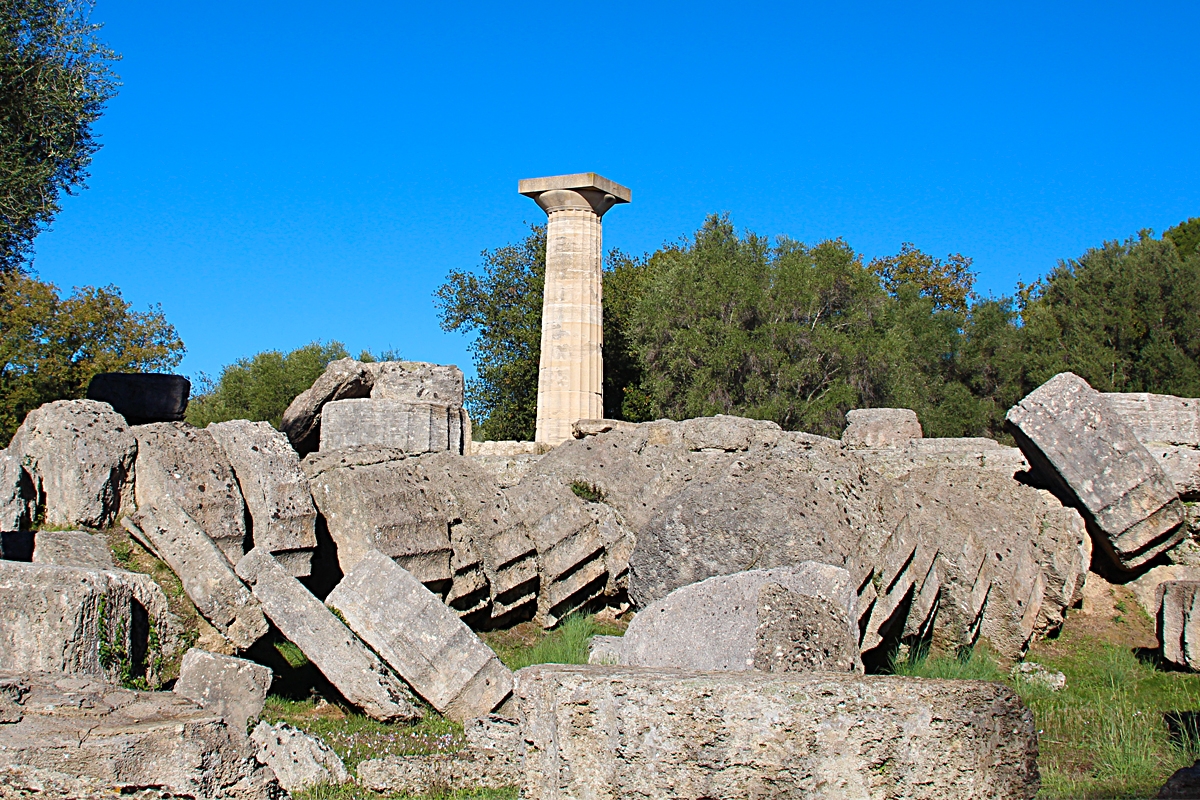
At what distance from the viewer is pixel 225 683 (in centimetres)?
620

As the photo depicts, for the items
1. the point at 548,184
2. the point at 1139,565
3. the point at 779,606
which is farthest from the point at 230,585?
the point at 548,184

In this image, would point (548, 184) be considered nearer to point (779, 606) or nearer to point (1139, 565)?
point (1139, 565)

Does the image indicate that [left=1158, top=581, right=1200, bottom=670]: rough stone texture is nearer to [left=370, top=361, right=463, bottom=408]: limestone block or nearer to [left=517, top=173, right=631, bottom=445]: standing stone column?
[left=370, top=361, right=463, bottom=408]: limestone block

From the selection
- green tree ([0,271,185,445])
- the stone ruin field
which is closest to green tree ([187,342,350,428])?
green tree ([0,271,185,445])

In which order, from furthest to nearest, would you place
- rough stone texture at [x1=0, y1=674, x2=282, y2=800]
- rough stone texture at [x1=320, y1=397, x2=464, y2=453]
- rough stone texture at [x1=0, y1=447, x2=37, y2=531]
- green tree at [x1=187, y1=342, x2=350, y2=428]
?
green tree at [x1=187, y1=342, x2=350, y2=428] < rough stone texture at [x1=320, y1=397, x2=464, y2=453] < rough stone texture at [x1=0, y1=447, x2=37, y2=531] < rough stone texture at [x1=0, y1=674, x2=282, y2=800]

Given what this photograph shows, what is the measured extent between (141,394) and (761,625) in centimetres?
814

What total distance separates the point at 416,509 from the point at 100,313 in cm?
1995

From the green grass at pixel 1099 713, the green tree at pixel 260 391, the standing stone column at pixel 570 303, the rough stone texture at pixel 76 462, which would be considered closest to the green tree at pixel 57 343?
the green tree at pixel 260 391

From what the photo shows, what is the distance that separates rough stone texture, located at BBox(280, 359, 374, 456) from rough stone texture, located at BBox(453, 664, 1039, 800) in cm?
977

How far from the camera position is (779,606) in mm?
5434

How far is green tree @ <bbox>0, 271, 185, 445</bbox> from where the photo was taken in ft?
74.2

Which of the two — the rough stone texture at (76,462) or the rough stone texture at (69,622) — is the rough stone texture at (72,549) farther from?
the rough stone texture at (69,622)

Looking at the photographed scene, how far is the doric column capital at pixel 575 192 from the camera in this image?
747 inches

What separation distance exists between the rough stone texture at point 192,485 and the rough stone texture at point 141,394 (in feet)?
9.71
